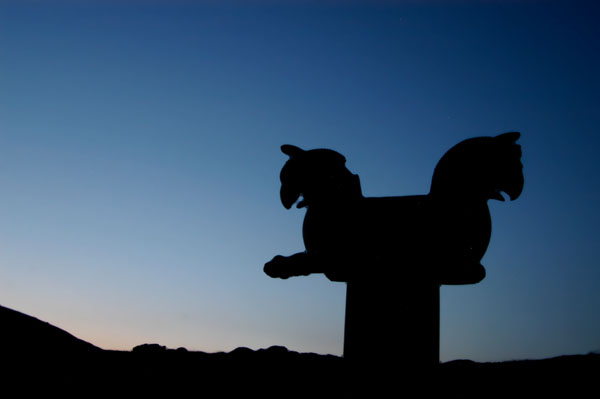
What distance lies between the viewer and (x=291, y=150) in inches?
171

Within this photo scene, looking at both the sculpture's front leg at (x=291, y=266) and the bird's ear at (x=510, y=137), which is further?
the sculpture's front leg at (x=291, y=266)

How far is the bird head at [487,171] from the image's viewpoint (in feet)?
12.3

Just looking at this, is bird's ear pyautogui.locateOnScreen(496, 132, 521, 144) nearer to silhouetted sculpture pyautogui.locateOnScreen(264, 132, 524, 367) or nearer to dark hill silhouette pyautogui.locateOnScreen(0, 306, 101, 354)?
silhouetted sculpture pyautogui.locateOnScreen(264, 132, 524, 367)

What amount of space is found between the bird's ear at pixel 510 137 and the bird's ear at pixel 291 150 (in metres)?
1.50

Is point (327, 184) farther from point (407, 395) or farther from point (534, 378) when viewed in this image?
point (534, 378)

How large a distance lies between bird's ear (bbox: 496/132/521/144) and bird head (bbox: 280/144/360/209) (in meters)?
1.14

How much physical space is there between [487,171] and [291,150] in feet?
4.98

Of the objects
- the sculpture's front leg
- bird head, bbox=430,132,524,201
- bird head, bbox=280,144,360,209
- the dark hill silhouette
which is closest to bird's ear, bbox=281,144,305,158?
bird head, bbox=280,144,360,209

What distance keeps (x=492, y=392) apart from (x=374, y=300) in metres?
1.22

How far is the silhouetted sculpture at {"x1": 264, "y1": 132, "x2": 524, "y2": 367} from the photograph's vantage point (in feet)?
12.4

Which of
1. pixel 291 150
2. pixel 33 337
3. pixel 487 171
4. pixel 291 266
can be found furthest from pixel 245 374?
pixel 487 171

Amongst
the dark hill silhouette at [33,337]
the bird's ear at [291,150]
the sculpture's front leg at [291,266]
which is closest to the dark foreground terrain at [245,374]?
the dark hill silhouette at [33,337]

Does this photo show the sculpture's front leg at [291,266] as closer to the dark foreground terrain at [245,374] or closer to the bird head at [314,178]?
the bird head at [314,178]

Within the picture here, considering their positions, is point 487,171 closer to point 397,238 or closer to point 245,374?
point 397,238
